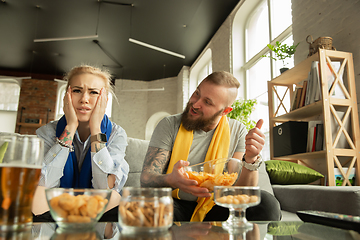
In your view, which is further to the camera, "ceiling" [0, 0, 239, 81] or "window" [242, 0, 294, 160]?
"ceiling" [0, 0, 239, 81]

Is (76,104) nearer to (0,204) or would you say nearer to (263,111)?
(0,204)

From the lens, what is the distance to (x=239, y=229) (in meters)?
0.60

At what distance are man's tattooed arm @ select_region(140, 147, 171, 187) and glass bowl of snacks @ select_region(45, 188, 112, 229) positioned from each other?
0.65 m

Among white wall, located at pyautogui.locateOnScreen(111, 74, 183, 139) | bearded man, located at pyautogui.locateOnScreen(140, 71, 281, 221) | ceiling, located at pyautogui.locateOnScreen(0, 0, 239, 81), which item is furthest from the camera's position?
white wall, located at pyautogui.locateOnScreen(111, 74, 183, 139)

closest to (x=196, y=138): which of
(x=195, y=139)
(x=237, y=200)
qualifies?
(x=195, y=139)

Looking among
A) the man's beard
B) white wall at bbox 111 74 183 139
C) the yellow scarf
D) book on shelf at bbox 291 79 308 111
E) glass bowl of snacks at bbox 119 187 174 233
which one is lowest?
glass bowl of snacks at bbox 119 187 174 233

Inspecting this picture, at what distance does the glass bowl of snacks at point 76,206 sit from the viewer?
52 cm

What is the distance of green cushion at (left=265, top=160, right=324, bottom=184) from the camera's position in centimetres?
200

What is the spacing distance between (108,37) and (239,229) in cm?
736

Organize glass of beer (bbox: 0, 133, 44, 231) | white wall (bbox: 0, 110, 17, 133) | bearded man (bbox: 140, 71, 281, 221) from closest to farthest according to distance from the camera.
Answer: glass of beer (bbox: 0, 133, 44, 231) → bearded man (bbox: 140, 71, 281, 221) → white wall (bbox: 0, 110, 17, 133)

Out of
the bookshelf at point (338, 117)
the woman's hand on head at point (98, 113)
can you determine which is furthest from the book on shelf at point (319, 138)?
the woman's hand on head at point (98, 113)

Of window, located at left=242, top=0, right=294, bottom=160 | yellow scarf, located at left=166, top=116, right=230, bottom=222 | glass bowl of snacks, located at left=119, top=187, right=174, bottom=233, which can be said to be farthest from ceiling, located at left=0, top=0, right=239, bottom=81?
glass bowl of snacks, located at left=119, top=187, right=174, bottom=233

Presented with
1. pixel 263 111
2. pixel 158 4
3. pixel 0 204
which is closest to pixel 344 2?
pixel 263 111

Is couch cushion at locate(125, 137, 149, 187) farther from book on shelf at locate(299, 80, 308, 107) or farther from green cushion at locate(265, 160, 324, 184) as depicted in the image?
book on shelf at locate(299, 80, 308, 107)
